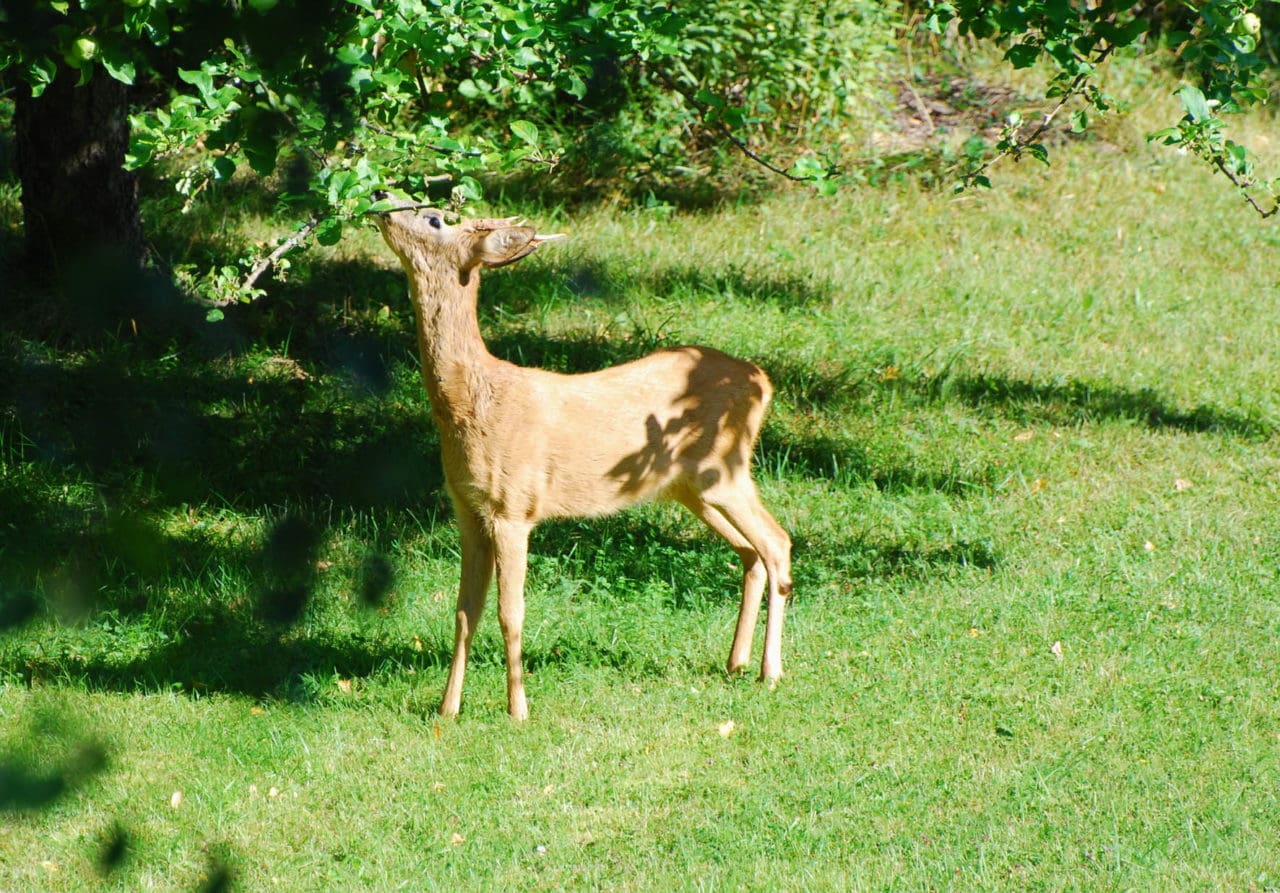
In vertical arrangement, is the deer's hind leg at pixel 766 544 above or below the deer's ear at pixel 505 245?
below

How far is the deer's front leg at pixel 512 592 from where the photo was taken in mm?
5500

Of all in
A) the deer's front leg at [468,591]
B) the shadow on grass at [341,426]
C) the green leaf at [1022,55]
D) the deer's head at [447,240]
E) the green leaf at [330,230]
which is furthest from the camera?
the shadow on grass at [341,426]

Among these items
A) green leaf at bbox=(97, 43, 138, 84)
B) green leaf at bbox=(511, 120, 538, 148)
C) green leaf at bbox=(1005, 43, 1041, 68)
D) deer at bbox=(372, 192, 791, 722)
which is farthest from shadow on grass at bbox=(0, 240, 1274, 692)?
green leaf at bbox=(1005, 43, 1041, 68)

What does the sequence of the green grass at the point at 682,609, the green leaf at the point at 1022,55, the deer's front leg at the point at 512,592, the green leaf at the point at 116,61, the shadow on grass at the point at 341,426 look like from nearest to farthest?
the green leaf at the point at 116,61, the green grass at the point at 682,609, the green leaf at the point at 1022,55, the deer's front leg at the point at 512,592, the shadow on grass at the point at 341,426

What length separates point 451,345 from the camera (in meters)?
5.28

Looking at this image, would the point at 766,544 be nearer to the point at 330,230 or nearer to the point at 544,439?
the point at 544,439

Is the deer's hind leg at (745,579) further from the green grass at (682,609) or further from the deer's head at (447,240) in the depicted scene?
the deer's head at (447,240)

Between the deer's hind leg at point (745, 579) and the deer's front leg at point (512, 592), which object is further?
the deer's hind leg at point (745, 579)

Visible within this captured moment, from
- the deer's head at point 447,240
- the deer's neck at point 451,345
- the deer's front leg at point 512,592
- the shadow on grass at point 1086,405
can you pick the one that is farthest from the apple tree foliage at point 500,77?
the shadow on grass at point 1086,405

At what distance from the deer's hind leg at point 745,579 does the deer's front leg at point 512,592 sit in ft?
2.85

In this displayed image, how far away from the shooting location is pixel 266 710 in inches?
227

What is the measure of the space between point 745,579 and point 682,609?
27.8 inches

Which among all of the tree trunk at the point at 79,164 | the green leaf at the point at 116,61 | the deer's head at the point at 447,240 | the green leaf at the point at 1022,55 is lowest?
the tree trunk at the point at 79,164

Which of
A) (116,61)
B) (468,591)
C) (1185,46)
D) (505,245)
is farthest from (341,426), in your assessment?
(116,61)
